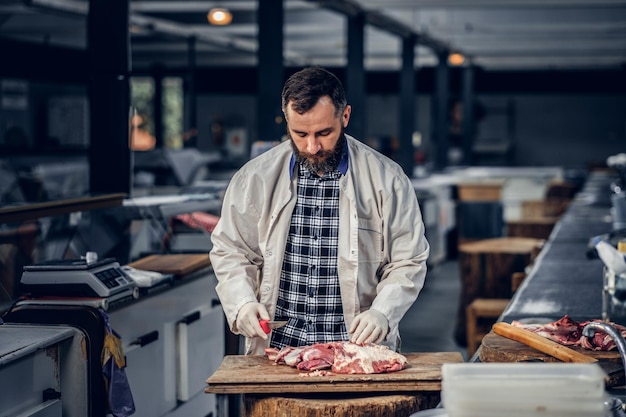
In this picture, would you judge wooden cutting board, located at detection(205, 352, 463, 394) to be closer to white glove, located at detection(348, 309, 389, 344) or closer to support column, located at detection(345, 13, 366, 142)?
white glove, located at detection(348, 309, 389, 344)

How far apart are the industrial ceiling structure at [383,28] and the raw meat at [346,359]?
6932 millimetres

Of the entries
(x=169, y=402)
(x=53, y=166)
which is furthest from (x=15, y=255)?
(x=53, y=166)

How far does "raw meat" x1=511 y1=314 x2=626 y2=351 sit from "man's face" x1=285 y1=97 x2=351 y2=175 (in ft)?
2.94

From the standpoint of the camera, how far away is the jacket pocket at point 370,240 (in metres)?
3.20

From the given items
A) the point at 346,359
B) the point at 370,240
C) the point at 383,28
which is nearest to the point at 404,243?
the point at 370,240

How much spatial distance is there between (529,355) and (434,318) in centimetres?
668

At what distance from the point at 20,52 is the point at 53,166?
14.6ft

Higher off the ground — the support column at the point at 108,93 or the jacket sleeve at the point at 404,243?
the support column at the point at 108,93

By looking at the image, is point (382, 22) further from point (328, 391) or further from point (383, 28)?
point (328, 391)

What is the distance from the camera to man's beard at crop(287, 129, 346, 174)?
3.11m

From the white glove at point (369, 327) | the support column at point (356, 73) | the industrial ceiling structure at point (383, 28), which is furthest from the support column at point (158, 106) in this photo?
the white glove at point (369, 327)

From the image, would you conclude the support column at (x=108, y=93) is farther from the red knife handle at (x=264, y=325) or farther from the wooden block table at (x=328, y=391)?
the wooden block table at (x=328, y=391)

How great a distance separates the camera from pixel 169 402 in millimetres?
4789

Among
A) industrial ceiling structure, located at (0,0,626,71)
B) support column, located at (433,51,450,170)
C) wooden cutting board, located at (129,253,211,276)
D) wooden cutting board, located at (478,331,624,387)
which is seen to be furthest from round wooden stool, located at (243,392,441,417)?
support column, located at (433,51,450,170)
